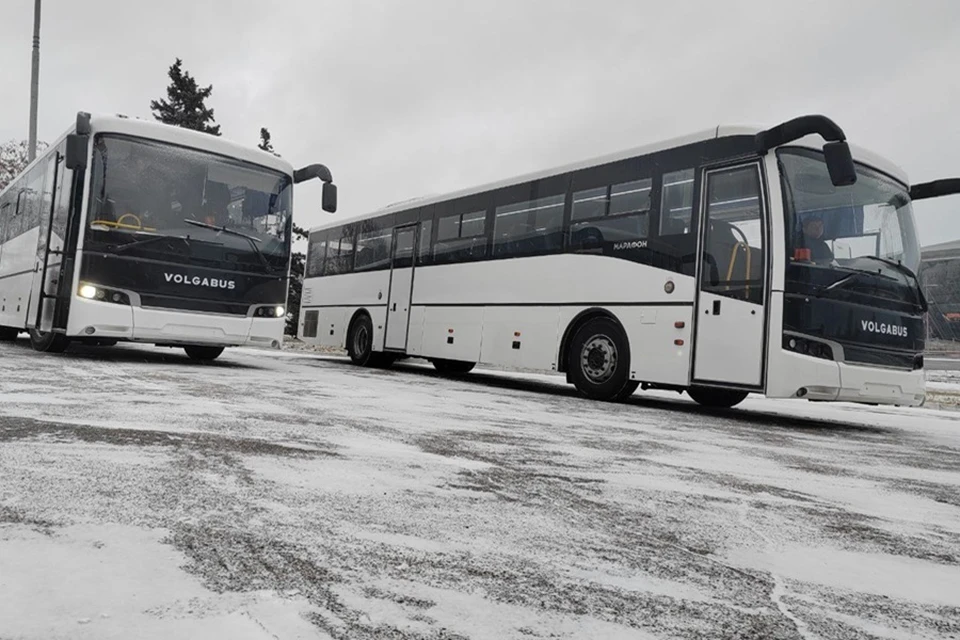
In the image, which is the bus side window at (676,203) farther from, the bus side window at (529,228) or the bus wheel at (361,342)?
the bus wheel at (361,342)

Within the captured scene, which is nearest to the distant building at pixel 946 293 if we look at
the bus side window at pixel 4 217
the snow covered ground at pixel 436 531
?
the bus side window at pixel 4 217

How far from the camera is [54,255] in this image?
10.6 m

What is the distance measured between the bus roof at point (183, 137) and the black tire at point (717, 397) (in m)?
6.62

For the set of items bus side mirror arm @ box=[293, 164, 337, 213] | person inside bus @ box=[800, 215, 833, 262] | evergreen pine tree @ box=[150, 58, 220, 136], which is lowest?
person inside bus @ box=[800, 215, 833, 262]

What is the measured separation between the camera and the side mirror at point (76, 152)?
32.2ft

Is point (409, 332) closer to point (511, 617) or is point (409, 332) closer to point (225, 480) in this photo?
point (225, 480)

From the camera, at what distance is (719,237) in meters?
8.83

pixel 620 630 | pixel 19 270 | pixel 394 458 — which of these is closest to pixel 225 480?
pixel 394 458

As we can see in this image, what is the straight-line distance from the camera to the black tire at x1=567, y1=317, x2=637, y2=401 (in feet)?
31.8

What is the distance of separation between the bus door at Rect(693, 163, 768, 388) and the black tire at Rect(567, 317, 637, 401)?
3.59 feet

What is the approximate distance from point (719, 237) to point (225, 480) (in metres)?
6.86

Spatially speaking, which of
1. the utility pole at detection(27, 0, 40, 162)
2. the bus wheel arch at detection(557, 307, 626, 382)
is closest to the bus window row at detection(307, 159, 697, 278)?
the bus wheel arch at detection(557, 307, 626, 382)

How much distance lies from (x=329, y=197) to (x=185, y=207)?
2.12 metres

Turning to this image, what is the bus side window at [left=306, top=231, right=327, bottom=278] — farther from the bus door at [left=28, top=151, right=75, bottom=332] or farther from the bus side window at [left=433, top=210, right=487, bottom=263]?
the bus door at [left=28, top=151, right=75, bottom=332]
